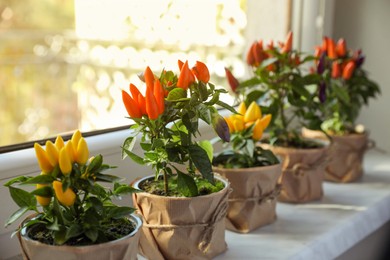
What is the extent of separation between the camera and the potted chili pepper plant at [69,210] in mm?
738

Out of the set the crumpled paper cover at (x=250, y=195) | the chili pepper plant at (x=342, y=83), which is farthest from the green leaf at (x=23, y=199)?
the chili pepper plant at (x=342, y=83)

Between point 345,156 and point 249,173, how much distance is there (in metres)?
0.45

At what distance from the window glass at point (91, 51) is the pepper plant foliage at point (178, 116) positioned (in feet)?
2.37

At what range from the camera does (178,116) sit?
86 centimetres

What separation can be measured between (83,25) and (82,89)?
2.60 feet

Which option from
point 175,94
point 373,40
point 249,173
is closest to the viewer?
A: point 175,94

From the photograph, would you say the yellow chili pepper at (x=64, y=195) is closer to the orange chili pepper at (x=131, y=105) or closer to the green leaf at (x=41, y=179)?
the green leaf at (x=41, y=179)

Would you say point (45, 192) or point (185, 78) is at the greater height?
point (185, 78)

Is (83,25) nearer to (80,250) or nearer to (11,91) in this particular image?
(11,91)

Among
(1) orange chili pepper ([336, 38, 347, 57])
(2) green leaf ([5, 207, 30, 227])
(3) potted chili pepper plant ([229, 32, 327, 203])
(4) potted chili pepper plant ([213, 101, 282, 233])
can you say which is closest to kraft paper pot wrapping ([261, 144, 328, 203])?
(3) potted chili pepper plant ([229, 32, 327, 203])

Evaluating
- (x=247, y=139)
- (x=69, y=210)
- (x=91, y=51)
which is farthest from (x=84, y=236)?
(x=91, y=51)

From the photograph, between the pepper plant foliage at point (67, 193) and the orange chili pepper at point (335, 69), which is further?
the orange chili pepper at point (335, 69)

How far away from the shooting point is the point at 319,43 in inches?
66.5

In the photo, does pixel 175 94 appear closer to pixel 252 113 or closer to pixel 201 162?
pixel 201 162
